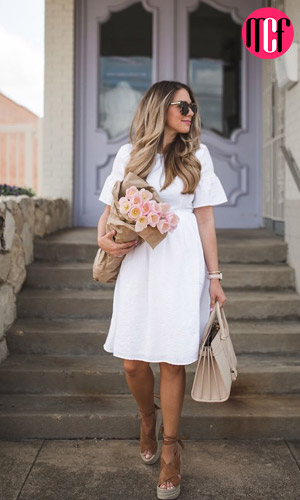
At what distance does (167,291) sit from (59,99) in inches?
153

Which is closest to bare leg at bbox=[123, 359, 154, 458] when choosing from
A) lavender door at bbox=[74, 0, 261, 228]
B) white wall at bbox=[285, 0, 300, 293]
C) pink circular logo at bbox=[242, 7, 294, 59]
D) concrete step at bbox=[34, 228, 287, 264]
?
white wall at bbox=[285, 0, 300, 293]

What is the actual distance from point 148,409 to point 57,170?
11.9ft

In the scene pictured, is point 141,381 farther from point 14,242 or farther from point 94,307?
point 14,242

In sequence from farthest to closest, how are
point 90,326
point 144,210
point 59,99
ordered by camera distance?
1. point 59,99
2. point 90,326
3. point 144,210

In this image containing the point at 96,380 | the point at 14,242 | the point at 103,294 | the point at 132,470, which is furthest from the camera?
the point at 103,294

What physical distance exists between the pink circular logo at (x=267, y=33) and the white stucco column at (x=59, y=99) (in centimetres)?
167

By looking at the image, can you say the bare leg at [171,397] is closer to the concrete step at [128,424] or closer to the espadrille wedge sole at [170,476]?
the espadrille wedge sole at [170,476]

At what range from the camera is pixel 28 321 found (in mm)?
3934

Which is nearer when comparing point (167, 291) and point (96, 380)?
point (167, 291)

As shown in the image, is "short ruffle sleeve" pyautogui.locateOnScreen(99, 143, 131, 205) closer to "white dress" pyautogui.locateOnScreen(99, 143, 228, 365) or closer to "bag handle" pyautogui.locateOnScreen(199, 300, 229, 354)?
"white dress" pyautogui.locateOnScreen(99, 143, 228, 365)

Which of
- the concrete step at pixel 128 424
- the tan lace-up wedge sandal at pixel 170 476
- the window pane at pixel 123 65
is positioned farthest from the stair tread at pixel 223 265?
the window pane at pixel 123 65

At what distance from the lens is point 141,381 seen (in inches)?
106

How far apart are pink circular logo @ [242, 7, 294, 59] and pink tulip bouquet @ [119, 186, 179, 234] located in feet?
8.14

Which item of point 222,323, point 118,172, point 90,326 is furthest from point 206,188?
point 90,326
